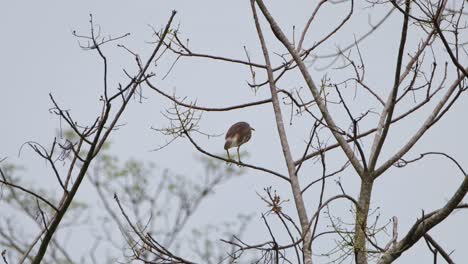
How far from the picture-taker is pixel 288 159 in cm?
304

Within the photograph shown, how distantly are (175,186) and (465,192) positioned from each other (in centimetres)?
828

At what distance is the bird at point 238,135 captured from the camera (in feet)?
13.6

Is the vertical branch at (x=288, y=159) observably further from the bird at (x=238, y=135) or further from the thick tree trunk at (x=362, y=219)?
the bird at (x=238, y=135)

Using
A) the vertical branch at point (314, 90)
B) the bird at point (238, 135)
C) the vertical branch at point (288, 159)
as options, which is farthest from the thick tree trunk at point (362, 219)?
the bird at point (238, 135)

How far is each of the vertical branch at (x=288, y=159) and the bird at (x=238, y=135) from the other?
861 mm

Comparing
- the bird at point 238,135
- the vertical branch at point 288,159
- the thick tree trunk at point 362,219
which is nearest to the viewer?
the vertical branch at point 288,159

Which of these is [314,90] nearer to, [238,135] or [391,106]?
[391,106]

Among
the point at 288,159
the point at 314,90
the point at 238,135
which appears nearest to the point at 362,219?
the point at 288,159

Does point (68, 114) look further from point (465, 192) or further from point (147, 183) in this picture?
point (147, 183)

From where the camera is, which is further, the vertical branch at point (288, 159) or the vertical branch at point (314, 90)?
the vertical branch at point (314, 90)

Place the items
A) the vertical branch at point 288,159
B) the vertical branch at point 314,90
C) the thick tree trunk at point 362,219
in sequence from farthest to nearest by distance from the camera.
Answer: the vertical branch at point 314,90, the thick tree trunk at point 362,219, the vertical branch at point 288,159

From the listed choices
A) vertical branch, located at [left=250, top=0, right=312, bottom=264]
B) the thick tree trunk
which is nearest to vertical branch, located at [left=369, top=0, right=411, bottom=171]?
the thick tree trunk

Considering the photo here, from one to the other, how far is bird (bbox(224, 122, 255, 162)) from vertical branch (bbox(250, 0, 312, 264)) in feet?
2.83

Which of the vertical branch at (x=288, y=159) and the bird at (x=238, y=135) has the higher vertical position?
the bird at (x=238, y=135)
